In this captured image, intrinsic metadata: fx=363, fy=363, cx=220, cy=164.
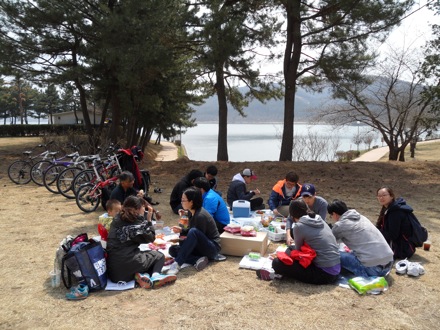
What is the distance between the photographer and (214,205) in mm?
4875

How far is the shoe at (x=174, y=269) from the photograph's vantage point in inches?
160

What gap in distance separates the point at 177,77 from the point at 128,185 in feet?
31.1

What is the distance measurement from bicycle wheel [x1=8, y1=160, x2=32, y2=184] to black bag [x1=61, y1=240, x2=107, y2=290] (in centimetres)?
666

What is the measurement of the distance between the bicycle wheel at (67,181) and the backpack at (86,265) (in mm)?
4433

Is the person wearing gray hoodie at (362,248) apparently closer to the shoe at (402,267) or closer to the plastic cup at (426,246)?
the shoe at (402,267)

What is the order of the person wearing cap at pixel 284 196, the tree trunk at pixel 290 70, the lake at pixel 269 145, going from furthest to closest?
the lake at pixel 269 145, the tree trunk at pixel 290 70, the person wearing cap at pixel 284 196

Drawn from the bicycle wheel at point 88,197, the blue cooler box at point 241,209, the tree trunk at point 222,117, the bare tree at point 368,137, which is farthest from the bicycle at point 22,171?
the bare tree at point 368,137

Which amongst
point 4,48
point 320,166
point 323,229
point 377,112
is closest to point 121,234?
point 323,229

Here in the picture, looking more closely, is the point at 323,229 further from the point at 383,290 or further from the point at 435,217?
the point at 435,217

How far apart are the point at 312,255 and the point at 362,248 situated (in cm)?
61

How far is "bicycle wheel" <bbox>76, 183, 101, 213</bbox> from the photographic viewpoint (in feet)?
22.0

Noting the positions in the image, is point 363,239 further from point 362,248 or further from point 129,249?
point 129,249

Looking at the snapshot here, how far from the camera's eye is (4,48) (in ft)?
41.3

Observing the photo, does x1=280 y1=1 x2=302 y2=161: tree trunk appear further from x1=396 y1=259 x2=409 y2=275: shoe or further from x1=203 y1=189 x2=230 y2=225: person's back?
x1=396 y1=259 x2=409 y2=275: shoe
